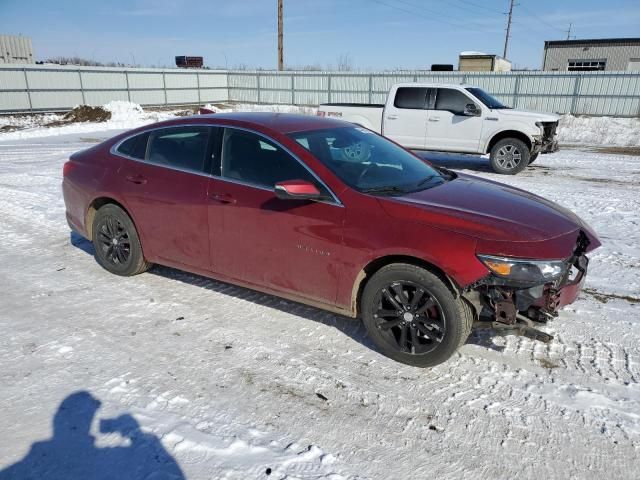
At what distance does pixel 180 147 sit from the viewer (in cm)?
448


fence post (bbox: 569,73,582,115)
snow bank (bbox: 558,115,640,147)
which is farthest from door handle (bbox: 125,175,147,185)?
fence post (bbox: 569,73,582,115)

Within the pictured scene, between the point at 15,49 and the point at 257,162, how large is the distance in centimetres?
4094

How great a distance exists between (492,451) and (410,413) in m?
0.51

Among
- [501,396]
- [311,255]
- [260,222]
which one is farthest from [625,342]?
[260,222]

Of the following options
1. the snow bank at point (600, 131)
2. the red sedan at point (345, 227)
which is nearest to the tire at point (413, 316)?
the red sedan at point (345, 227)

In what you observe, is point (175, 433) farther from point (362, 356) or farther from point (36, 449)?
point (362, 356)

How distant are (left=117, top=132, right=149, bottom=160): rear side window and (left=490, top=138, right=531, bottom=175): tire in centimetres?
865

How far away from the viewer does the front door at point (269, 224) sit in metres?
3.60

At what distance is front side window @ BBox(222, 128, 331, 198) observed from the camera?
3777mm

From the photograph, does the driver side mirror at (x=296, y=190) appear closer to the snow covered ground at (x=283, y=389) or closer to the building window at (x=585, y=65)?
the snow covered ground at (x=283, y=389)

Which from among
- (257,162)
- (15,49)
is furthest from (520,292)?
(15,49)

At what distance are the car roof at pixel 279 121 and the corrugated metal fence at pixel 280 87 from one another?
22.5 metres

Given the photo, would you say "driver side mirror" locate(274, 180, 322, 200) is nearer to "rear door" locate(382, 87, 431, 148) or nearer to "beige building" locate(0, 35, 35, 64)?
"rear door" locate(382, 87, 431, 148)

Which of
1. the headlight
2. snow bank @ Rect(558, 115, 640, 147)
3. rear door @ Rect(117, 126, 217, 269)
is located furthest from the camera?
snow bank @ Rect(558, 115, 640, 147)
